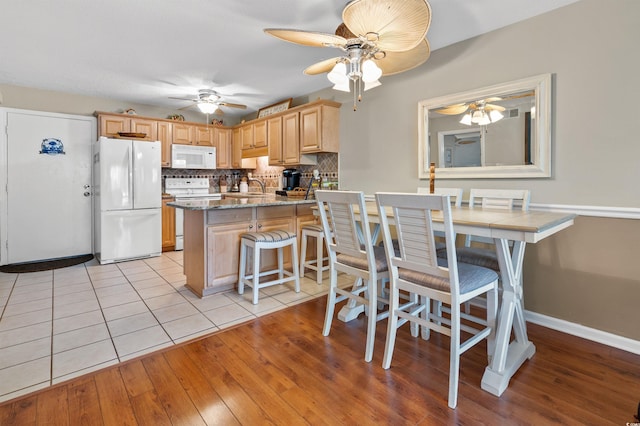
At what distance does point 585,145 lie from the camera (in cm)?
222

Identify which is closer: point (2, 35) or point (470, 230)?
point (470, 230)

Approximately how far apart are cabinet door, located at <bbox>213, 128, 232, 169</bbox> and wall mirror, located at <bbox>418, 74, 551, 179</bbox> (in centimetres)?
382

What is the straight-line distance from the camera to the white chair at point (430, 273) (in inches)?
61.4

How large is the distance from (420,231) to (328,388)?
953mm

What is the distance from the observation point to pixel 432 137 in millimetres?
3076

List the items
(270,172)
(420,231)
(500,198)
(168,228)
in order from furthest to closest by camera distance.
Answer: (270,172), (168,228), (500,198), (420,231)

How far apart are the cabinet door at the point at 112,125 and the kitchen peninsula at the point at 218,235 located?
250 cm

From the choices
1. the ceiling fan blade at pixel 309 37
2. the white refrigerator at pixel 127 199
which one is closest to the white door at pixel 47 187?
the white refrigerator at pixel 127 199

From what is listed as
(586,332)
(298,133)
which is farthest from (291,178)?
(586,332)

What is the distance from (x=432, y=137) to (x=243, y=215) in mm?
1962

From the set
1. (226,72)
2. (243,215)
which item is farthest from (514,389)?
(226,72)

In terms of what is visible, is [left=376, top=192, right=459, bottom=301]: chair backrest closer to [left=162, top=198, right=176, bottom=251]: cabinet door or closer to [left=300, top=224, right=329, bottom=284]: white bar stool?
[left=300, top=224, right=329, bottom=284]: white bar stool

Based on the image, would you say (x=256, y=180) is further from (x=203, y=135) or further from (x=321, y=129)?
(x=321, y=129)

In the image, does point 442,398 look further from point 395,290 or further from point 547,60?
point 547,60
